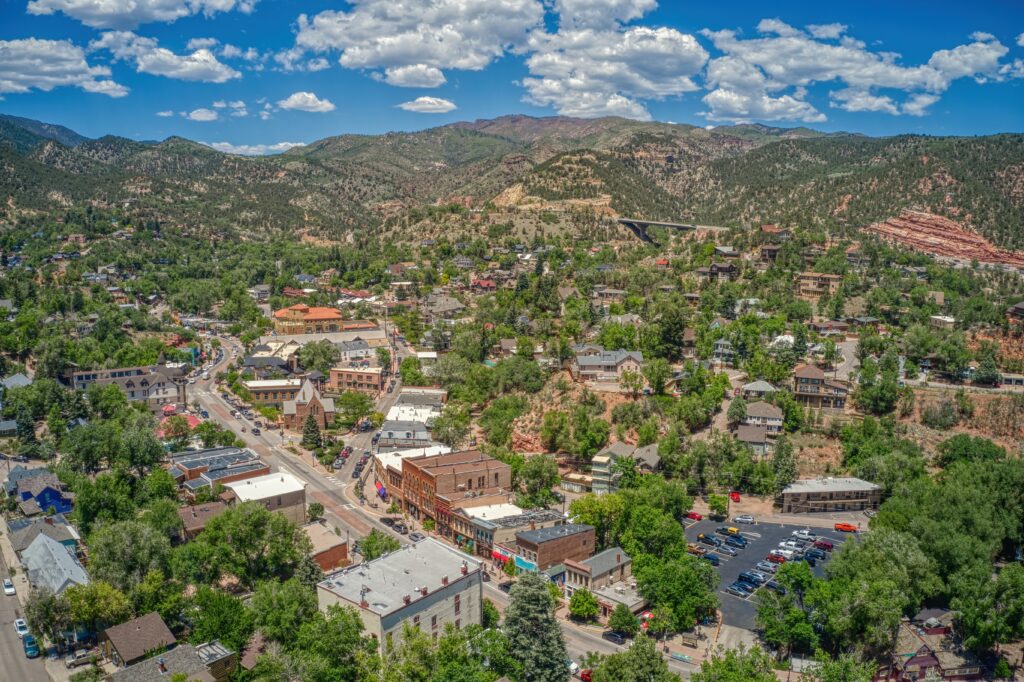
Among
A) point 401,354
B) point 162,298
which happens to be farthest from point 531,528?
point 162,298

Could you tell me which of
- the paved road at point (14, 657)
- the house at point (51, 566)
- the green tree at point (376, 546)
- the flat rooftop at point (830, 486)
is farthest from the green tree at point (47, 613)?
the flat rooftop at point (830, 486)

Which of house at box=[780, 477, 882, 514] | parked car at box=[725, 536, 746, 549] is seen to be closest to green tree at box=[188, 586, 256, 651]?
parked car at box=[725, 536, 746, 549]

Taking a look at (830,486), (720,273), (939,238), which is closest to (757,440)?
(830,486)

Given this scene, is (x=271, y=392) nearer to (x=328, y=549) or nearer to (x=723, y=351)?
(x=328, y=549)

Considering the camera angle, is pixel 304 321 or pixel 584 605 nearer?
pixel 584 605

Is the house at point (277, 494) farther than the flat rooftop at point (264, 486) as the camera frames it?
No

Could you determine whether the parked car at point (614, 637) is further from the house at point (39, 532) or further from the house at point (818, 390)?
the house at point (818, 390)

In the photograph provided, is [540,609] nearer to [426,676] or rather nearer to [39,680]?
[426,676]
